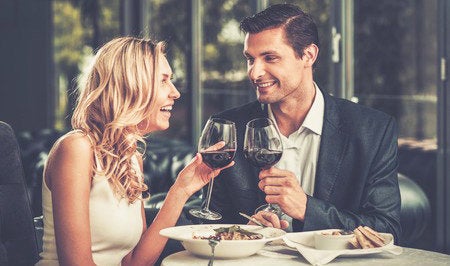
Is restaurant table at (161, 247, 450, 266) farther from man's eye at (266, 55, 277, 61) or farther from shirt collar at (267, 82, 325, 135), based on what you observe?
man's eye at (266, 55, 277, 61)

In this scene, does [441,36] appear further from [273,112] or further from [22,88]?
[22,88]

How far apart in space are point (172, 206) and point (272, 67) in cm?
84

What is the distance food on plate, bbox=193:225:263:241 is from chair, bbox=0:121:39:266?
1.77 ft

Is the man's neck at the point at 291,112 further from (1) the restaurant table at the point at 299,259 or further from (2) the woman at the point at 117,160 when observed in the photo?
(1) the restaurant table at the point at 299,259

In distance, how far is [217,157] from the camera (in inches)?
86.4

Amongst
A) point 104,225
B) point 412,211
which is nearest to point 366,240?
point 104,225

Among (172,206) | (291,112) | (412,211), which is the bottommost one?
(412,211)

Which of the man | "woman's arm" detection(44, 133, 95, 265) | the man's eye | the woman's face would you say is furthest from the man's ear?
"woman's arm" detection(44, 133, 95, 265)

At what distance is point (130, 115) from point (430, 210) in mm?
2331

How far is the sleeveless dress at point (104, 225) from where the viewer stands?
87.6 inches

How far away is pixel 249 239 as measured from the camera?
202cm

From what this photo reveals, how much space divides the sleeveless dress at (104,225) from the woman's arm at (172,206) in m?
0.04

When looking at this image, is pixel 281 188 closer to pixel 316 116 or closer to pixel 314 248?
pixel 314 248

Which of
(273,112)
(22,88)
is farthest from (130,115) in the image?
(22,88)
